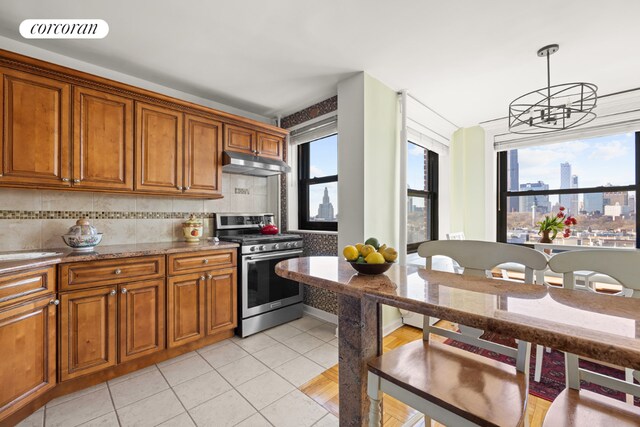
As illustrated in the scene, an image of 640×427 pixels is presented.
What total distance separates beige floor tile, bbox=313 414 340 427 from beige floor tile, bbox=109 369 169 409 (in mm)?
1092

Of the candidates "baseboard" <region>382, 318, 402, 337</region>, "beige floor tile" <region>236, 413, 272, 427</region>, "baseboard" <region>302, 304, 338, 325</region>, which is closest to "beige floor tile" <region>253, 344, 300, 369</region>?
"beige floor tile" <region>236, 413, 272, 427</region>

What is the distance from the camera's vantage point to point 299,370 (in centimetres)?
211

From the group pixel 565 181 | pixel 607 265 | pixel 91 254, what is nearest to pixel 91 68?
pixel 91 254

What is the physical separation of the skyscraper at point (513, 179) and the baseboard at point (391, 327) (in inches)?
100

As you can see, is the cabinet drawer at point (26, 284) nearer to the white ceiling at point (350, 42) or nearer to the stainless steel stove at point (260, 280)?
the stainless steel stove at point (260, 280)

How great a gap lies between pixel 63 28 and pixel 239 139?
147 cm

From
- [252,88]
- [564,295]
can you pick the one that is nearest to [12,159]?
[252,88]

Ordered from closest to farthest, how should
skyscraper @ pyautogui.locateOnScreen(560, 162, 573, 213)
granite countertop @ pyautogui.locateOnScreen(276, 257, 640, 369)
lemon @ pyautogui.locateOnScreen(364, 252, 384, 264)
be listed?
granite countertop @ pyautogui.locateOnScreen(276, 257, 640, 369), lemon @ pyautogui.locateOnScreen(364, 252, 384, 264), skyscraper @ pyautogui.locateOnScreen(560, 162, 573, 213)

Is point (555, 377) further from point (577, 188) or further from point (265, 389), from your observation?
point (577, 188)

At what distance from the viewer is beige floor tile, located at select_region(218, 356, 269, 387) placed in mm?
2004

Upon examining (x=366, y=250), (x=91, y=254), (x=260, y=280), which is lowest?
(x=260, y=280)

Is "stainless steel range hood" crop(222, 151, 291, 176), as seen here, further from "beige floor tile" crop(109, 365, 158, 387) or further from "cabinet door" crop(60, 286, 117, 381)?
"beige floor tile" crop(109, 365, 158, 387)

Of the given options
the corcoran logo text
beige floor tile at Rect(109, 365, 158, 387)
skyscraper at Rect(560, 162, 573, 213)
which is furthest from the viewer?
skyscraper at Rect(560, 162, 573, 213)

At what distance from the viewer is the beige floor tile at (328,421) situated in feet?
5.18
